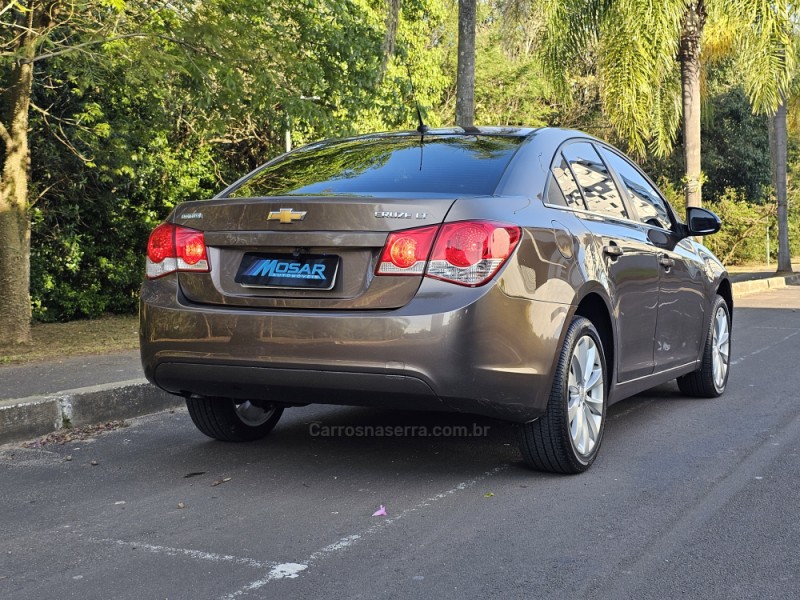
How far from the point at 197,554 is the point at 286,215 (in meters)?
1.56

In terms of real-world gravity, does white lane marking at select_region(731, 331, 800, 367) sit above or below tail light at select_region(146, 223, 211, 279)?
below

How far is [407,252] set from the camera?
4191mm

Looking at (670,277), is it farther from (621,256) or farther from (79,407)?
(79,407)

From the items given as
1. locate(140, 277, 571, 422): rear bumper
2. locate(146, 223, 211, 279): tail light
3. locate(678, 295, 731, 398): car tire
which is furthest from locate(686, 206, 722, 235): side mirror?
locate(146, 223, 211, 279): tail light

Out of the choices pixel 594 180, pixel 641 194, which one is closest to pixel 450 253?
pixel 594 180

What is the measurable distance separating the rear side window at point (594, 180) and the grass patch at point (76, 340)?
5.92 meters

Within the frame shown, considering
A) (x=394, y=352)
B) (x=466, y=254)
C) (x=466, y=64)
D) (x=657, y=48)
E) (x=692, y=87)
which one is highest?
(x=657, y=48)

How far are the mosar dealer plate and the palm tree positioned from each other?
574 inches

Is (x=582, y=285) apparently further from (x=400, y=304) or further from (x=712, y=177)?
(x=712, y=177)

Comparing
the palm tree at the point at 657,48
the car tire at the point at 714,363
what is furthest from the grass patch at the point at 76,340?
the palm tree at the point at 657,48

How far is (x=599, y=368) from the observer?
5.01m

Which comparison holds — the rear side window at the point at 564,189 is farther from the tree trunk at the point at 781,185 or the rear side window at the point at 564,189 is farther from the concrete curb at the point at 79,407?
the tree trunk at the point at 781,185

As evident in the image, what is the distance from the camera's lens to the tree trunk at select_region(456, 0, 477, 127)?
40.5 feet

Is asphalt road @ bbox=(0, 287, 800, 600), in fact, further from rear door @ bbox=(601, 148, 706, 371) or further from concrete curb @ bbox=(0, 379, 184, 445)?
rear door @ bbox=(601, 148, 706, 371)
